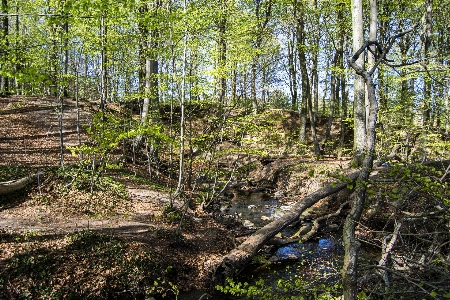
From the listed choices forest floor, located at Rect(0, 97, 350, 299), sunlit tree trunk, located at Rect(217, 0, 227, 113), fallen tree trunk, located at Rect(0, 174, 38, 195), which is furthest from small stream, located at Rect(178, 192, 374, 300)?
fallen tree trunk, located at Rect(0, 174, 38, 195)

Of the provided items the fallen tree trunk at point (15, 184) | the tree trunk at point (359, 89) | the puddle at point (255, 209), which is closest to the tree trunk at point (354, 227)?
the tree trunk at point (359, 89)

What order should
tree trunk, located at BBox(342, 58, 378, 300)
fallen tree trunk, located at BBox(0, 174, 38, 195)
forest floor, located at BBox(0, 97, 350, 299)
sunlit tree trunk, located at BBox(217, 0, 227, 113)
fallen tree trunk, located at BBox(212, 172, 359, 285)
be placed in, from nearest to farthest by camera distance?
tree trunk, located at BBox(342, 58, 378, 300), forest floor, located at BBox(0, 97, 350, 299), fallen tree trunk, located at BBox(212, 172, 359, 285), fallen tree trunk, located at BBox(0, 174, 38, 195), sunlit tree trunk, located at BBox(217, 0, 227, 113)

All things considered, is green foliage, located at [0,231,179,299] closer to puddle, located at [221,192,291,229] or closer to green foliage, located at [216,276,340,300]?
green foliage, located at [216,276,340,300]

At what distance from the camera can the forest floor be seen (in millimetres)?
6188

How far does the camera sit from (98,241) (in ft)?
23.9

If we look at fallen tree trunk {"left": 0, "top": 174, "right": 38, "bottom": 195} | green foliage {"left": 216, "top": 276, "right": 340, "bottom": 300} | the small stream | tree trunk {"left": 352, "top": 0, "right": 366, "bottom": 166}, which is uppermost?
tree trunk {"left": 352, "top": 0, "right": 366, "bottom": 166}

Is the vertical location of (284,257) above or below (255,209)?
below

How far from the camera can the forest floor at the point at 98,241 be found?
619 centimetres

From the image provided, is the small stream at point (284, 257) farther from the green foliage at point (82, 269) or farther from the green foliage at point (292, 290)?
the green foliage at point (82, 269)

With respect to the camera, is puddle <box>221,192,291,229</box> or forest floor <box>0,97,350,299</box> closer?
forest floor <box>0,97,350,299</box>

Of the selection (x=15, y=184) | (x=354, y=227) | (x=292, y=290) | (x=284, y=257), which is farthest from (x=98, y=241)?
(x=354, y=227)

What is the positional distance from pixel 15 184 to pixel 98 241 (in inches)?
179

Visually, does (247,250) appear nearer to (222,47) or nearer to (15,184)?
(15,184)

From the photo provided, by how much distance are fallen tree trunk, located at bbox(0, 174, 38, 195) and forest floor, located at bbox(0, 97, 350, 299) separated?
0.21m
